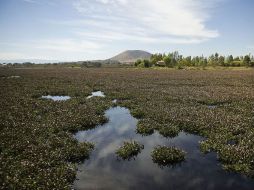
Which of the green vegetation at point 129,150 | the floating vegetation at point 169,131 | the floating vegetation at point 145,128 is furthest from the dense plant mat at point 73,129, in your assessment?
the green vegetation at point 129,150

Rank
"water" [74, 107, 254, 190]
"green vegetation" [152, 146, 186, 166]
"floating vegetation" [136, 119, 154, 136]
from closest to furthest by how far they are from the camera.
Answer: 1. "water" [74, 107, 254, 190]
2. "green vegetation" [152, 146, 186, 166]
3. "floating vegetation" [136, 119, 154, 136]

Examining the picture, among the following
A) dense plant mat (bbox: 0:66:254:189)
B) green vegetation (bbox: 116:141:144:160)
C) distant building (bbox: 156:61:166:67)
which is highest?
distant building (bbox: 156:61:166:67)

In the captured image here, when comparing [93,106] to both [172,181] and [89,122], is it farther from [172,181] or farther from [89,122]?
[172,181]

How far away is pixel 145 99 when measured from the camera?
37.0 m

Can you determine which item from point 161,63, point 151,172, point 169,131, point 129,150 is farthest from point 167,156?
point 161,63

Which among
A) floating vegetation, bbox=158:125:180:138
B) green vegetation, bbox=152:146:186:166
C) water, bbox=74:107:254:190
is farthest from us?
floating vegetation, bbox=158:125:180:138

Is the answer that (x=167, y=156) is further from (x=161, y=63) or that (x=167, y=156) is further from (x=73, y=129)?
(x=161, y=63)

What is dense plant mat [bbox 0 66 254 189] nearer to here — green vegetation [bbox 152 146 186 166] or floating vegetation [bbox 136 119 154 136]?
floating vegetation [bbox 136 119 154 136]

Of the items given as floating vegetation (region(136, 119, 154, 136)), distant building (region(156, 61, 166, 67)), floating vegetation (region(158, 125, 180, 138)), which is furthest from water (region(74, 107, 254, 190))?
distant building (region(156, 61, 166, 67))

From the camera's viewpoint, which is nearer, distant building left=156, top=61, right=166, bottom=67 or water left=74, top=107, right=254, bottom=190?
water left=74, top=107, right=254, bottom=190

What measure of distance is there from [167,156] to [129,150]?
2613mm

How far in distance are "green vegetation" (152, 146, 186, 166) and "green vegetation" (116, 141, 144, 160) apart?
1311 millimetres

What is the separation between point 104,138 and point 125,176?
6.93 metres

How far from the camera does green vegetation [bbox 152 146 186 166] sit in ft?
54.8
